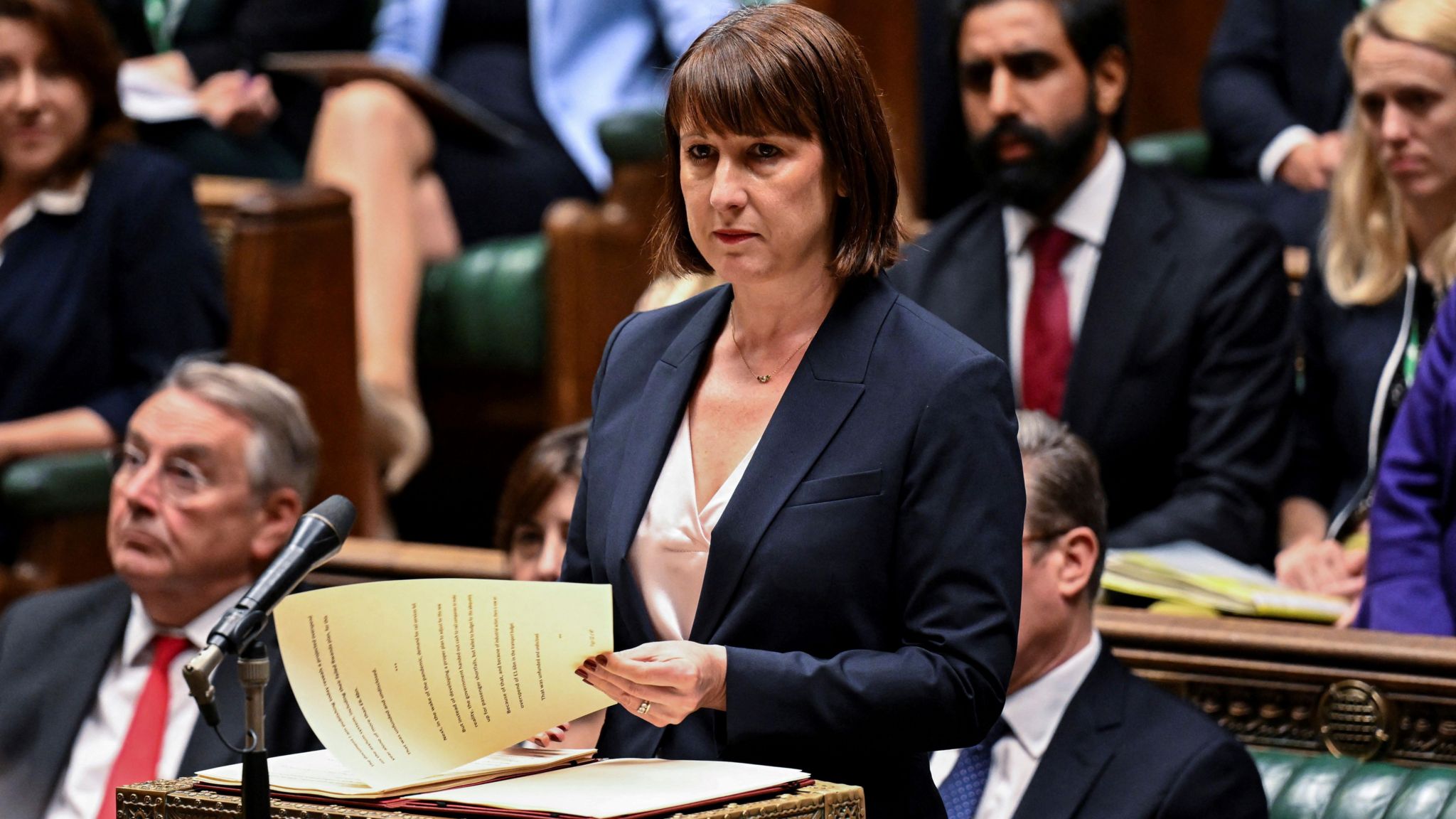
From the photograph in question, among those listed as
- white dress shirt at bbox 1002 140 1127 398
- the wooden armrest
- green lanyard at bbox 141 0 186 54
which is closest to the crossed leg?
green lanyard at bbox 141 0 186 54

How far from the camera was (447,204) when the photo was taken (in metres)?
3.83

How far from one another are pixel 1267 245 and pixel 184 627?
153 cm

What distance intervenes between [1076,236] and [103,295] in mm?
1529

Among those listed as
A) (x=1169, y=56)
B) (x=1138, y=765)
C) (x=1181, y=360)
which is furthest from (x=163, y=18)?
(x=1138, y=765)

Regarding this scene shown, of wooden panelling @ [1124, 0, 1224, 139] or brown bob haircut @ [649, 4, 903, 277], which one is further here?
wooden panelling @ [1124, 0, 1224, 139]

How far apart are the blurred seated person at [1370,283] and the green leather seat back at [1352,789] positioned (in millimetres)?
447

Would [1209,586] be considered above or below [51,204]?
below

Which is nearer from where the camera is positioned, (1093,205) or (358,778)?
(358,778)

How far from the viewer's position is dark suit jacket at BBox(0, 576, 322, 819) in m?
2.22

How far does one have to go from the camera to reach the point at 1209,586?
7.63ft

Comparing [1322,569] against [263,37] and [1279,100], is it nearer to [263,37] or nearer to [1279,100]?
[1279,100]

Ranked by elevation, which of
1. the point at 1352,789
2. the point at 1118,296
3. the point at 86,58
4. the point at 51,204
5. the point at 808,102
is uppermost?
the point at 808,102

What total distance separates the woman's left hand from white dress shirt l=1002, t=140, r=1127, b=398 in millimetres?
1628

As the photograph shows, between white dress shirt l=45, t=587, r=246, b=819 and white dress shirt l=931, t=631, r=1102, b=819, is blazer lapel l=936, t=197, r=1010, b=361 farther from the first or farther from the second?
white dress shirt l=45, t=587, r=246, b=819
